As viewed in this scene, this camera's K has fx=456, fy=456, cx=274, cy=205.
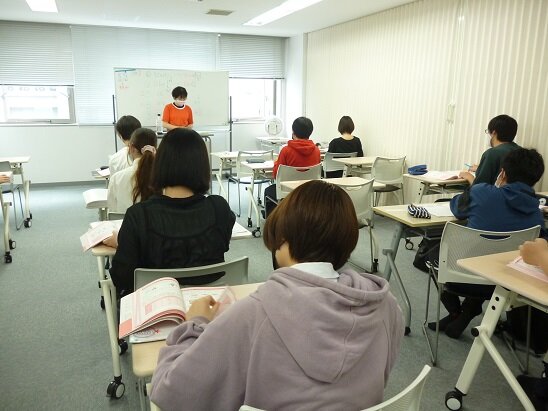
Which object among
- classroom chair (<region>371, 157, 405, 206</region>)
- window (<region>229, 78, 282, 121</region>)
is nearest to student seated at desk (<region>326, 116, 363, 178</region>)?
classroom chair (<region>371, 157, 405, 206</region>)

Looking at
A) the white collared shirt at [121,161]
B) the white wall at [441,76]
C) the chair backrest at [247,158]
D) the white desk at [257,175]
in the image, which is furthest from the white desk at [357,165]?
the white collared shirt at [121,161]

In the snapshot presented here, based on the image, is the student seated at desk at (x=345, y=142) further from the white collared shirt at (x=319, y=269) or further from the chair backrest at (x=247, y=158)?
the white collared shirt at (x=319, y=269)

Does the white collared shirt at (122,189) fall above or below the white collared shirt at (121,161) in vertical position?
below

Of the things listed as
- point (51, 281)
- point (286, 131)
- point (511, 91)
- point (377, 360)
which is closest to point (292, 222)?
point (377, 360)

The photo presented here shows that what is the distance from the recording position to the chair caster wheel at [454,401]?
84.0 inches

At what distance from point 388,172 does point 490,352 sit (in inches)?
142

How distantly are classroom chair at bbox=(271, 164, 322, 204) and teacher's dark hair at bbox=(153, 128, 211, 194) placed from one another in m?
2.43

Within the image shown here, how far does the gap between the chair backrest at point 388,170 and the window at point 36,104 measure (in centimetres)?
542

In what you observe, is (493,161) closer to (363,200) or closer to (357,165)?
(363,200)

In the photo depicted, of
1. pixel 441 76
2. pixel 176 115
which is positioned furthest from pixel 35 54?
pixel 441 76

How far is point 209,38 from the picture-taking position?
8.32 meters

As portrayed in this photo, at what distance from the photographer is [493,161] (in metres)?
3.68

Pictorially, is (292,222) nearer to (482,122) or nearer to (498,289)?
(498,289)

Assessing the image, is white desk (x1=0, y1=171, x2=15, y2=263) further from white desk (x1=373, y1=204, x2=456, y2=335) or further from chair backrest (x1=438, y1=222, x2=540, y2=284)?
chair backrest (x1=438, y1=222, x2=540, y2=284)
